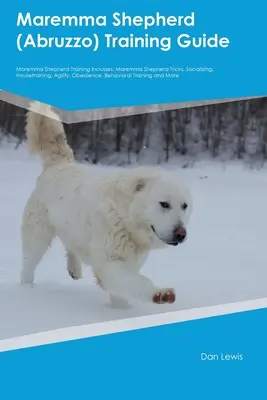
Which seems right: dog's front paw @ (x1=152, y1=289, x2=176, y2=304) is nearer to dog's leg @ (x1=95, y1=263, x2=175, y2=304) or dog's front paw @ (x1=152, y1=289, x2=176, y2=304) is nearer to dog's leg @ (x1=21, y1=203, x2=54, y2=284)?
dog's leg @ (x1=95, y1=263, x2=175, y2=304)

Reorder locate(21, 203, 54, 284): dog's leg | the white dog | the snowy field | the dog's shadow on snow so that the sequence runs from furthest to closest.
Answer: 1. locate(21, 203, 54, 284): dog's leg
2. the snowy field
3. the dog's shadow on snow
4. the white dog

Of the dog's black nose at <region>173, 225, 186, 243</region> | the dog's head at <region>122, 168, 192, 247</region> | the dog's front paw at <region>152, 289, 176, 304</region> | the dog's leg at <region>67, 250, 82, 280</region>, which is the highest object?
the dog's head at <region>122, 168, 192, 247</region>

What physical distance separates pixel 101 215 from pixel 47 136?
52cm

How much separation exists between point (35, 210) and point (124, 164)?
0.45 meters

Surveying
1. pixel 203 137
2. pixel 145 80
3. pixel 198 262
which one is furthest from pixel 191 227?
pixel 145 80

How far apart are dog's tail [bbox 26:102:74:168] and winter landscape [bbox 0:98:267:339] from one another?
0.13 ft

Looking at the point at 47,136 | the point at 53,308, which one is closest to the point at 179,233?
the point at 53,308

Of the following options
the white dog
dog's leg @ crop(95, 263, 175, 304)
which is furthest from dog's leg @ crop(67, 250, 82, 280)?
dog's leg @ crop(95, 263, 175, 304)

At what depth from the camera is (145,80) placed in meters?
3.51

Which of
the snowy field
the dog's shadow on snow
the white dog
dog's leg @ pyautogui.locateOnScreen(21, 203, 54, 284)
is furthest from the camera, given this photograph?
dog's leg @ pyautogui.locateOnScreen(21, 203, 54, 284)

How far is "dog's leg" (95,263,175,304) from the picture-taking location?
315 centimetres

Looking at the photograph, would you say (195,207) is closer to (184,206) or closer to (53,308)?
(184,206)

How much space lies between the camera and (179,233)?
3.18 metres

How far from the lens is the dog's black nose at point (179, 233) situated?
3.18 m
